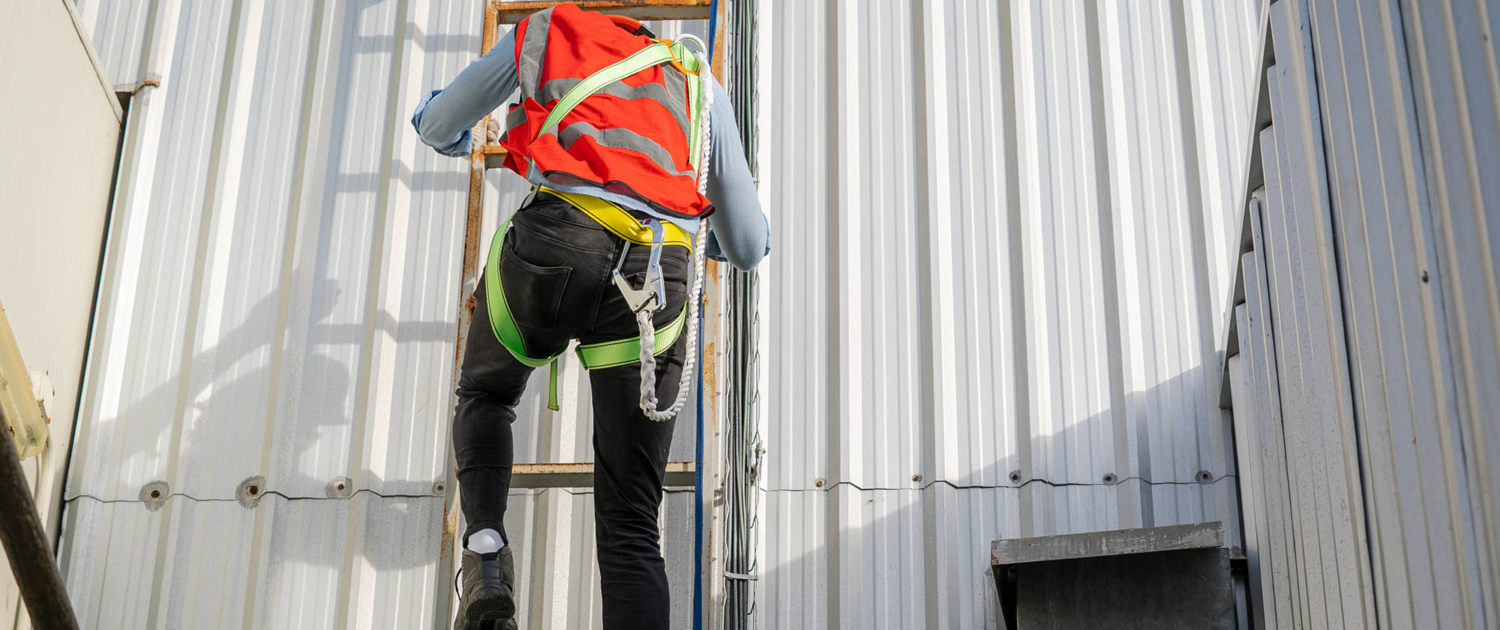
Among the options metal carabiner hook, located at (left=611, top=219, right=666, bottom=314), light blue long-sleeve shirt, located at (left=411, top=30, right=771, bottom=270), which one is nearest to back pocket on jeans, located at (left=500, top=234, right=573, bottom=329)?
metal carabiner hook, located at (left=611, top=219, right=666, bottom=314)

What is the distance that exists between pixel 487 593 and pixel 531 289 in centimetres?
66

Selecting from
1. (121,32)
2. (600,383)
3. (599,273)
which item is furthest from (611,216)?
(121,32)

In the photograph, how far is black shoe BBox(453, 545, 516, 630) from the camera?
2.87 m

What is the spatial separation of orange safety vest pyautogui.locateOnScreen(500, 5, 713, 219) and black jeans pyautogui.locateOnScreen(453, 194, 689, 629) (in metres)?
0.12

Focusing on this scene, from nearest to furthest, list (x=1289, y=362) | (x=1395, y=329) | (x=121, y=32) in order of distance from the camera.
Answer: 1. (x=1395, y=329)
2. (x=1289, y=362)
3. (x=121, y=32)

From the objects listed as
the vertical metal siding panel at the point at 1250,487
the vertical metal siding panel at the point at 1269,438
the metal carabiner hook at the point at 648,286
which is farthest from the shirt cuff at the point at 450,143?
the vertical metal siding panel at the point at 1250,487

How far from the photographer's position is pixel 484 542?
9.85 feet

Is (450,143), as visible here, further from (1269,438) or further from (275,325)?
(1269,438)

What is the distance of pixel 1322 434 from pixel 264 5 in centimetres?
396

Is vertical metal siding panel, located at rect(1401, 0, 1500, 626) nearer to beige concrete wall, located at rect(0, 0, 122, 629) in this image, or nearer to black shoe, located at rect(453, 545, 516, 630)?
black shoe, located at rect(453, 545, 516, 630)

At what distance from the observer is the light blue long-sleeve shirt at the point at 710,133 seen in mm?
3264

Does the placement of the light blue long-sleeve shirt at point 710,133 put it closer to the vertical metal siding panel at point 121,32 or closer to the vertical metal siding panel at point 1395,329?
the vertical metal siding panel at point 1395,329

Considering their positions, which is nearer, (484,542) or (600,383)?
(484,542)

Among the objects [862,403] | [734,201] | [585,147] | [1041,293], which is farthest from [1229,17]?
[585,147]
